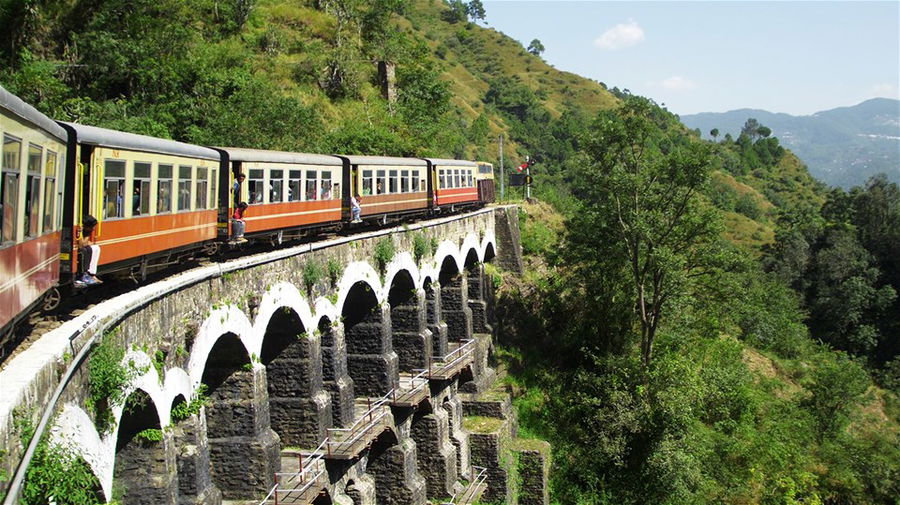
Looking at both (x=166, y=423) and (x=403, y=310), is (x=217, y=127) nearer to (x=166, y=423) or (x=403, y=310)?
(x=403, y=310)

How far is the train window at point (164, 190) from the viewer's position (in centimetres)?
1455

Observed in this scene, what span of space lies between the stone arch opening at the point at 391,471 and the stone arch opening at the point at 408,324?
148 inches

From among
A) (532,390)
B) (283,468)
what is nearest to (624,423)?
(532,390)

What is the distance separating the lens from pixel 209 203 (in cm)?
1753

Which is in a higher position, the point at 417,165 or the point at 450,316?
the point at 417,165

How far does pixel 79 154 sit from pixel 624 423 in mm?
21069

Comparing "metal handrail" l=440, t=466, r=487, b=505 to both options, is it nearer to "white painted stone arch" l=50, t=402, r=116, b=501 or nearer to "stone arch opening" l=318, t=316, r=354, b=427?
"stone arch opening" l=318, t=316, r=354, b=427

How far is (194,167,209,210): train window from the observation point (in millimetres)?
16750

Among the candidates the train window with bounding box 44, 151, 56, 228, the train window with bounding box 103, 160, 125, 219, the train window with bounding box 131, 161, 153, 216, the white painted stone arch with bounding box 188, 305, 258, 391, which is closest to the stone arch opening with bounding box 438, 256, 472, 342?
the white painted stone arch with bounding box 188, 305, 258, 391

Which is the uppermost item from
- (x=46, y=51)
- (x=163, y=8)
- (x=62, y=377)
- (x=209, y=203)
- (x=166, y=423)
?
(x=163, y=8)

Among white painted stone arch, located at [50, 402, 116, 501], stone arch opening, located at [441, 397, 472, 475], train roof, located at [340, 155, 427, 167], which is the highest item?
train roof, located at [340, 155, 427, 167]

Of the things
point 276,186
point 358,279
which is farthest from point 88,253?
point 358,279

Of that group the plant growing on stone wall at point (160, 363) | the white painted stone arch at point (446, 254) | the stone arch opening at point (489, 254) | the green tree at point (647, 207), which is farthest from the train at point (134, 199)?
the stone arch opening at point (489, 254)

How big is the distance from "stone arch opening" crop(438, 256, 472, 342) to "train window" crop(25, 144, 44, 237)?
22.5 metres
